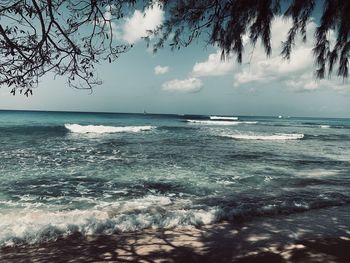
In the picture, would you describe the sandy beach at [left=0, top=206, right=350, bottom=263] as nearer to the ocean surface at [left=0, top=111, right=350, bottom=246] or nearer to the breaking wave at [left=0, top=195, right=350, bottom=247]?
the breaking wave at [left=0, top=195, right=350, bottom=247]

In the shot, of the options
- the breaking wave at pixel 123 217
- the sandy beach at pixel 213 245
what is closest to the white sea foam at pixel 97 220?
the breaking wave at pixel 123 217

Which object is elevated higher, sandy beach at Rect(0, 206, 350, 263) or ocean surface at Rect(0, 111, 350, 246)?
sandy beach at Rect(0, 206, 350, 263)

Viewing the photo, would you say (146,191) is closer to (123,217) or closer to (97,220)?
(123,217)

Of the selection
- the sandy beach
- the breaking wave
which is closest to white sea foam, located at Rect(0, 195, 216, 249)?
the breaking wave

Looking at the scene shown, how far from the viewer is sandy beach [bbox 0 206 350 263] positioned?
17.5ft

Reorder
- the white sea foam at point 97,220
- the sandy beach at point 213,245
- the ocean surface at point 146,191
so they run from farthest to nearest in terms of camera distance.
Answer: the ocean surface at point 146,191 → the white sea foam at point 97,220 → the sandy beach at point 213,245

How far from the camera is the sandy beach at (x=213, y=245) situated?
17.5 feet

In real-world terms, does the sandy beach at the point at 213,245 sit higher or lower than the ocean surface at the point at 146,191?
higher

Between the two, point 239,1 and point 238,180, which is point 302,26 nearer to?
point 239,1

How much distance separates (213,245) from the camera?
19.2 feet

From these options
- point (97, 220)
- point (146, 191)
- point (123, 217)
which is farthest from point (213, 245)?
point (146, 191)

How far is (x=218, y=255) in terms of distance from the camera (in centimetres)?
542

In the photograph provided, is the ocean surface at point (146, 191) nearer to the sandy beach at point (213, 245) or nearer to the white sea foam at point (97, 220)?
the white sea foam at point (97, 220)

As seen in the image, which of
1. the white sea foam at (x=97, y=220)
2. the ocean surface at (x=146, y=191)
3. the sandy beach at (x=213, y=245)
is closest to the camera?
the sandy beach at (x=213, y=245)
